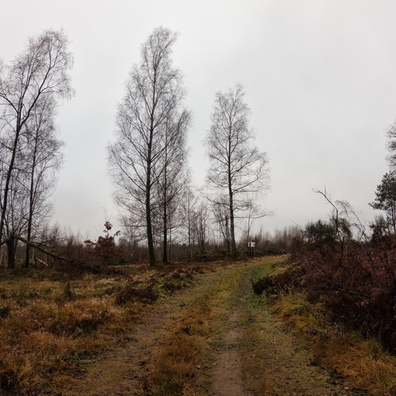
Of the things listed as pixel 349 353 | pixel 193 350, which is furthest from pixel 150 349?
pixel 349 353

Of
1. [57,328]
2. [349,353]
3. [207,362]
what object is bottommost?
[207,362]

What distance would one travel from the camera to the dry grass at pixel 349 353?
3.73 metres

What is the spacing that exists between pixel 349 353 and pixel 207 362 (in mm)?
2227

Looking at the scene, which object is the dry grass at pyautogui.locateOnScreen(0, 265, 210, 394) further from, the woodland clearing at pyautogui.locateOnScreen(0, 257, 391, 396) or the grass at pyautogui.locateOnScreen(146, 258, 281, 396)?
the grass at pyautogui.locateOnScreen(146, 258, 281, 396)

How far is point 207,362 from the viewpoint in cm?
480

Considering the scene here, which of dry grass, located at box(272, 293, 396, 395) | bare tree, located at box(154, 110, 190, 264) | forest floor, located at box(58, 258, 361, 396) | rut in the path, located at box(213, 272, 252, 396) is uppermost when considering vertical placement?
bare tree, located at box(154, 110, 190, 264)

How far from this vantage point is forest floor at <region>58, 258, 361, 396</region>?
12.8 feet

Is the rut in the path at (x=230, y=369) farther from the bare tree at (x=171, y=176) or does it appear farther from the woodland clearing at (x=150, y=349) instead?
the bare tree at (x=171, y=176)

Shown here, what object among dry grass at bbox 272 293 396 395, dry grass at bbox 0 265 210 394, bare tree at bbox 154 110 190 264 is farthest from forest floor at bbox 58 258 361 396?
bare tree at bbox 154 110 190 264

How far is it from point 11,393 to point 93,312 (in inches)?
129

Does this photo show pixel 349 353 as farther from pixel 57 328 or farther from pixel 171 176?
pixel 171 176

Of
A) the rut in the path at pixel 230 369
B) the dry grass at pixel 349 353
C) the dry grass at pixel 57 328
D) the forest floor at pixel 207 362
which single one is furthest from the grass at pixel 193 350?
the dry grass at pixel 349 353

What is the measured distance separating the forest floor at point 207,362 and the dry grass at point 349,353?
0.20m

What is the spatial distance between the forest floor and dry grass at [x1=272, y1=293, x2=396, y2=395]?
197 millimetres
